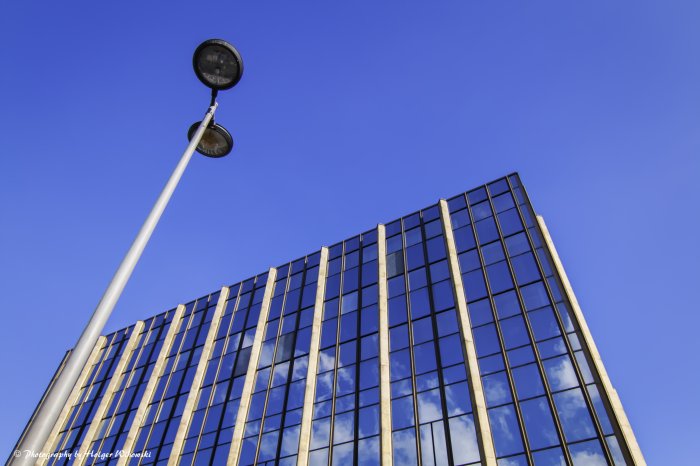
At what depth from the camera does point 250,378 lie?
28.6 meters

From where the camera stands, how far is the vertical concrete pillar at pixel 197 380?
27.6 meters

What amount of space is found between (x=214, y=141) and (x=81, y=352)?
5.85 m

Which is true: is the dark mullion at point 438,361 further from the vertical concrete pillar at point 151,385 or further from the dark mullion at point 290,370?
the vertical concrete pillar at point 151,385

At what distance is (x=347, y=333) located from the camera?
27516mm

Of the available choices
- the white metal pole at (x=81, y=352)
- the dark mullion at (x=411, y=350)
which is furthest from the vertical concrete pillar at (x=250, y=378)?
the white metal pole at (x=81, y=352)

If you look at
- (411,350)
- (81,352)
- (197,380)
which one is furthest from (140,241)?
(197,380)

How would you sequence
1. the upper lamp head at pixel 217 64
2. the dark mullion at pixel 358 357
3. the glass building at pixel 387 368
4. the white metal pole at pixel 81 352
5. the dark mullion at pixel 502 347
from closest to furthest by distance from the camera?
1. the white metal pole at pixel 81 352
2. the upper lamp head at pixel 217 64
3. the dark mullion at pixel 502 347
4. the glass building at pixel 387 368
5. the dark mullion at pixel 358 357

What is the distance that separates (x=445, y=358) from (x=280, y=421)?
32.1 ft

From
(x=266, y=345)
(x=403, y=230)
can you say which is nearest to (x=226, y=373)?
(x=266, y=345)

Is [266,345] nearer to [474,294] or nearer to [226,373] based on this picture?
[226,373]

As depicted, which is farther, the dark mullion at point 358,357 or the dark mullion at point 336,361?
the dark mullion at point 336,361

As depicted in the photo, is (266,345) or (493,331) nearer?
(493,331)

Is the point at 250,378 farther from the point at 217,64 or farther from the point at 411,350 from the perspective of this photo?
the point at 217,64

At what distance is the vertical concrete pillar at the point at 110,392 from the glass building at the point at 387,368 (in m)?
0.13
